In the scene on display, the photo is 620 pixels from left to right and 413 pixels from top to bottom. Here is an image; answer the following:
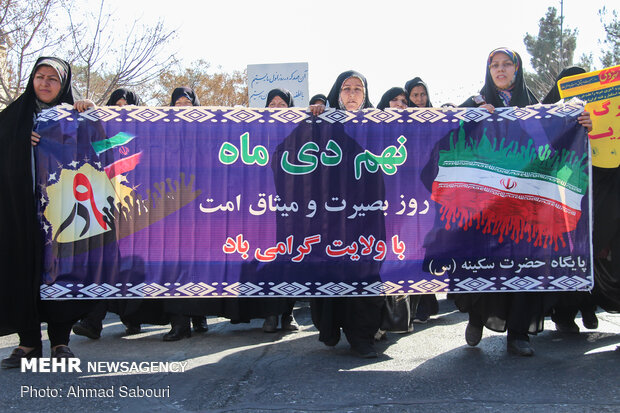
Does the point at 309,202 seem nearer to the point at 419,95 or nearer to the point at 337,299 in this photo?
the point at 337,299

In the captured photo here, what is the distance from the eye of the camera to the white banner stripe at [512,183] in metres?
4.11

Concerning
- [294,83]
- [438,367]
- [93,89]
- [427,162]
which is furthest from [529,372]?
[93,89]

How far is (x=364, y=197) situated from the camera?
13.5 ft

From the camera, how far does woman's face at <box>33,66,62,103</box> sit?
14.1ft

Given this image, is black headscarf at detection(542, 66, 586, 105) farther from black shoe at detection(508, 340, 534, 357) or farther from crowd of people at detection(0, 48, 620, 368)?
black shoe at detection(508, 340, 534, 357)

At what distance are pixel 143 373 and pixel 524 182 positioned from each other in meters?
2.97

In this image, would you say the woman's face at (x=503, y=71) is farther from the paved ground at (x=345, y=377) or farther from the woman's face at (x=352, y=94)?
the paved ground at (x=345, y=377)

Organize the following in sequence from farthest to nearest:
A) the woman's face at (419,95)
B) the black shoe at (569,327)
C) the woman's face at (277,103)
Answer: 1. the woman's face at (277,103)
2. the woman's face at (419,95)
3. the black shoe at (569,327)

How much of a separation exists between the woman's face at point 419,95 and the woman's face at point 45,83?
3.52 metres

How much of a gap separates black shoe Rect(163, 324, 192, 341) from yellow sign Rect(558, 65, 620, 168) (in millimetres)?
3694

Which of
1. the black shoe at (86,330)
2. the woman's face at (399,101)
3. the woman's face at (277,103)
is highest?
the woman's face at (277,103)

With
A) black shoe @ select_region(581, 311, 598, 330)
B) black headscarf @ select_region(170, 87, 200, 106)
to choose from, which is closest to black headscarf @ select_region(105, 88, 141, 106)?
black headscarf @ select_region(170, 87, 200, 106)

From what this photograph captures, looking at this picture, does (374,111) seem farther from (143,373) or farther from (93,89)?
(93,89)

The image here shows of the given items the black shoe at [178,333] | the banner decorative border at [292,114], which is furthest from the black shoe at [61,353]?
the banner decorative border at [292,114]
